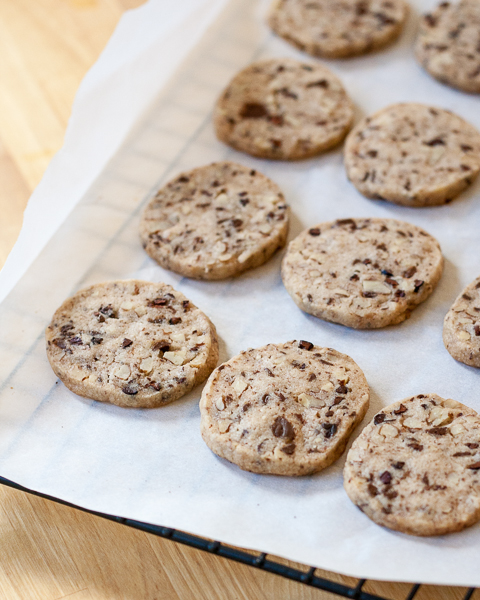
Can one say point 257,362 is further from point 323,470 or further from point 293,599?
point 293,599

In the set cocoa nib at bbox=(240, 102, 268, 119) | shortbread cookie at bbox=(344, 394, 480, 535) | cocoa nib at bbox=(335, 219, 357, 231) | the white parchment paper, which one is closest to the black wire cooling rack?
the white parchment paper

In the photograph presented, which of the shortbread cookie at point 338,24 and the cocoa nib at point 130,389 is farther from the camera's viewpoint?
the shortbread cookie at point 338,24

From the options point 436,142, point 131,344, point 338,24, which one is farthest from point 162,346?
point 338,24

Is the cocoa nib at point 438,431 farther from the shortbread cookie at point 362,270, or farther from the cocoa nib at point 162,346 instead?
the cocoa nib at point 162,346

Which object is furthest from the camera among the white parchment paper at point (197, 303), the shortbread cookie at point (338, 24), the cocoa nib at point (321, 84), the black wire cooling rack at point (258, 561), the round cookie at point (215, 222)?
the shortbread cookie at point (338, 24)

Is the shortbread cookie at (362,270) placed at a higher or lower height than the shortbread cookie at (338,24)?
lower

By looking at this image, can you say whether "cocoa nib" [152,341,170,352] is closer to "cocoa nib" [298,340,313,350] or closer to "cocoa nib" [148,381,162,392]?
"cocoa nib" [148,381,162,392]

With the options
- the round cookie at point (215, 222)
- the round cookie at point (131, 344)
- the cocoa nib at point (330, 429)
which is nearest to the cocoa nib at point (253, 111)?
the round cookie at point (215, 222)
